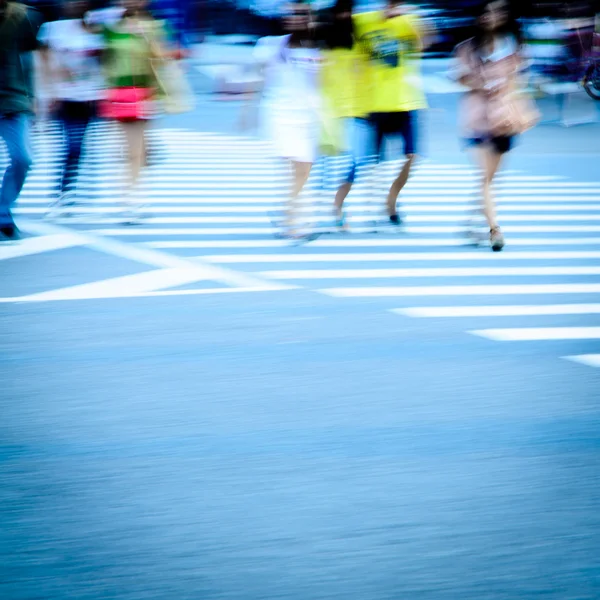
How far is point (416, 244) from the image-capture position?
9234 millimetres

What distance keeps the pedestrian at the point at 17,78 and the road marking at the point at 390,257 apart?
1.71 m

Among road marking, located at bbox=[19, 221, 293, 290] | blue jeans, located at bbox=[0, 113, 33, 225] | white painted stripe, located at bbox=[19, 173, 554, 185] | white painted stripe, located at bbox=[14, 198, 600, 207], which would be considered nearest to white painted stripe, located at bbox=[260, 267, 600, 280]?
road marking, located at bbox=[19, 221, 293, 290]

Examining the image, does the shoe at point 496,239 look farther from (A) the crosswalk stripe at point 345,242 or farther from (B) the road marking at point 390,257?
(A) the crosswalk stripe at point 345,242

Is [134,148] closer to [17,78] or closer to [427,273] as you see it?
[17,78]

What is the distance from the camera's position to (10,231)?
29.9 ft

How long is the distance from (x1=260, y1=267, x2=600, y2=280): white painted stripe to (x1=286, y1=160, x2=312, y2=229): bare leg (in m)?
1.16

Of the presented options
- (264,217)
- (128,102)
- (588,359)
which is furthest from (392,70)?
(588,359)

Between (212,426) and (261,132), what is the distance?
14559 mm

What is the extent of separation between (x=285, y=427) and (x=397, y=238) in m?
5.04

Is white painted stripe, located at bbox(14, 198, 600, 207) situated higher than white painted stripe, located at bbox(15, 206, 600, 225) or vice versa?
white painted stripe, located at bbox(15, 206, 600, 225)

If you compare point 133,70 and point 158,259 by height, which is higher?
point 133,70

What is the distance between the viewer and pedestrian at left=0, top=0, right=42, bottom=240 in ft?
28.1

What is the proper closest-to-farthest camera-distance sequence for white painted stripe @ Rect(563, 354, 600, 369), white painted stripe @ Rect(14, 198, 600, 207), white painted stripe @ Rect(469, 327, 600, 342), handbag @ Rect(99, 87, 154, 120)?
1. white painted stripe @ Rect(563, 354, 600, 369)
2. white painted stripe @ Rect(469, 327, 600, 342)
3. handbag @ Rect(99, 87, 154, 120)
4. white painted stripe @ Rect(14, 198, 600, 207)

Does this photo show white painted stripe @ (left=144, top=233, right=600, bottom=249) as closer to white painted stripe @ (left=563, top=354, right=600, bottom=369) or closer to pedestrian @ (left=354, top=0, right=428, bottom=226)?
pedestrian @ (left=354, top=0, right=428, bottom=226)
